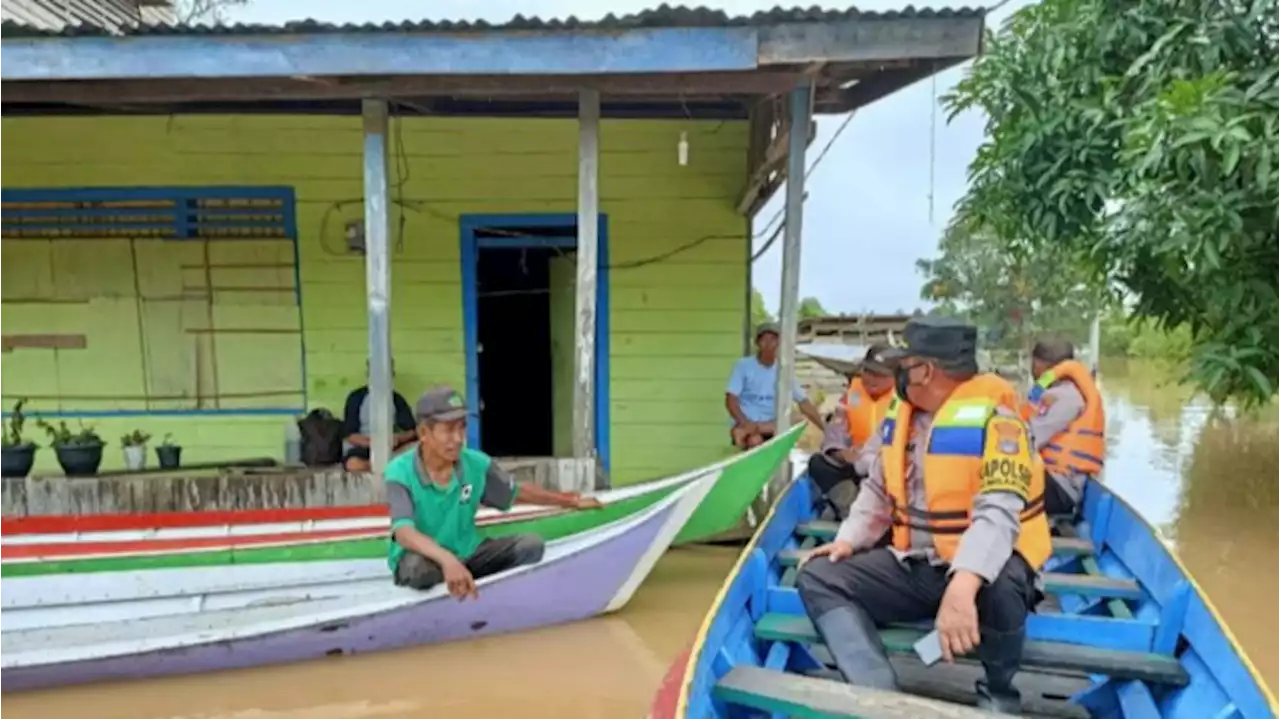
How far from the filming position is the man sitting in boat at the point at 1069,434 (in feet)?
16.3

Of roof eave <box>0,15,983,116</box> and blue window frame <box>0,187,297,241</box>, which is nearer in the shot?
roof eave <box>0,15,983,116</box>

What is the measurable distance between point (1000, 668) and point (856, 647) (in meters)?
0.42

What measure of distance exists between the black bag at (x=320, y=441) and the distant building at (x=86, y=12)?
3620mm

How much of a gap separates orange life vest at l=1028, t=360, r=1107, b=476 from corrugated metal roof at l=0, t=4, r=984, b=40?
1.88m

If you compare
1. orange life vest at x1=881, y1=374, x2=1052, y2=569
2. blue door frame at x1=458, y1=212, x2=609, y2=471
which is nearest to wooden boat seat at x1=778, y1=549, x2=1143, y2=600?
orange life vest at x1=881, y1=374, x2=1052, y2=569

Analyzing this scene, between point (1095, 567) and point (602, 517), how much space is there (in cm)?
256

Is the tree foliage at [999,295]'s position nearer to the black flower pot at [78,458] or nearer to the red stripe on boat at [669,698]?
the black flower pot at [78,458]

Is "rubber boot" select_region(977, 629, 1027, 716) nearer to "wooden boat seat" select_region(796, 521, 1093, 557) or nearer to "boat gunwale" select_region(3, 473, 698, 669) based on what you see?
"wooden boat seat" select_region(796, 521, 1093, 557)

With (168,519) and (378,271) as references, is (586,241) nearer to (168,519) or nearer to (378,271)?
(378,271)

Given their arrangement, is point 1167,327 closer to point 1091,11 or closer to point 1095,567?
point 1091,11

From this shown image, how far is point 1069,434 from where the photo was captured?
16.4ft

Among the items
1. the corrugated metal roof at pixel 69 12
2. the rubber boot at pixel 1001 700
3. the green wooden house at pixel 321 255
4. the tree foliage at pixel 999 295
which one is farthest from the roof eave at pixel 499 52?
the tree foliage at pixel 999 295

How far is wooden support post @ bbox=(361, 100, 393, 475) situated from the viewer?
218 inches

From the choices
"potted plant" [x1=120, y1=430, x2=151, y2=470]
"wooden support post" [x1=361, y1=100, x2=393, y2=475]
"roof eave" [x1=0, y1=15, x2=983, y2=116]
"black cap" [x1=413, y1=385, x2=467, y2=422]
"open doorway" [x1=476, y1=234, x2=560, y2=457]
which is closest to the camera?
"black cap" [x1=413, y1=385, x2=467, y2=422]
